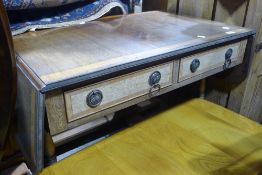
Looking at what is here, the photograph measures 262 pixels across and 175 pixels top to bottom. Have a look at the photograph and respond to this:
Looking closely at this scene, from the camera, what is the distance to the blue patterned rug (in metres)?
0.82

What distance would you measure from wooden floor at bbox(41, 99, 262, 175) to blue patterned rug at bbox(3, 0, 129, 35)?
0.44 meters

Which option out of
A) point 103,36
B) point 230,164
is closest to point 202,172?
point 230,164

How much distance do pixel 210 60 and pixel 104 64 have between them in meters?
0.41

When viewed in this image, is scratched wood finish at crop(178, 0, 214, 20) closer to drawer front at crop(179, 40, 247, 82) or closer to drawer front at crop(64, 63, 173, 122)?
drawer front at crop(179, 40, 247, 82)

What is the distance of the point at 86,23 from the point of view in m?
0.95

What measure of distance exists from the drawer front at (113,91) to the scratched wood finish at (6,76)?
0.41ft

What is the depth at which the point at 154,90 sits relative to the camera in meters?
0.73

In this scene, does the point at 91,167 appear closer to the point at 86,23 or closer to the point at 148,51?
the point at 148,51

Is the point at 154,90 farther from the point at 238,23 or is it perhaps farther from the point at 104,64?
the point at 238,23

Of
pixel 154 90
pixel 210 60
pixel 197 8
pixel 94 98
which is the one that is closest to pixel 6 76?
pixel 94 98

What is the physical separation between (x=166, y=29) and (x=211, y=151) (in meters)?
0.42

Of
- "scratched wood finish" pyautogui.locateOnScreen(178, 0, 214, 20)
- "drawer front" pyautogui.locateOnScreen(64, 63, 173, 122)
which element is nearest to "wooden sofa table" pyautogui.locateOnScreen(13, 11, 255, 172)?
"drawer front" pyautogui.locateOnScreen(64, 63, 173, 122)

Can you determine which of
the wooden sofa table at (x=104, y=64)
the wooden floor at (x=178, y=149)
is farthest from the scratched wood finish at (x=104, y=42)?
the wooden floor at (x=178, y=149)

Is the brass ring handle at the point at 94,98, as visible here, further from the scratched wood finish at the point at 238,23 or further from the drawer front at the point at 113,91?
the scratched wood finish at the point at 238,23
